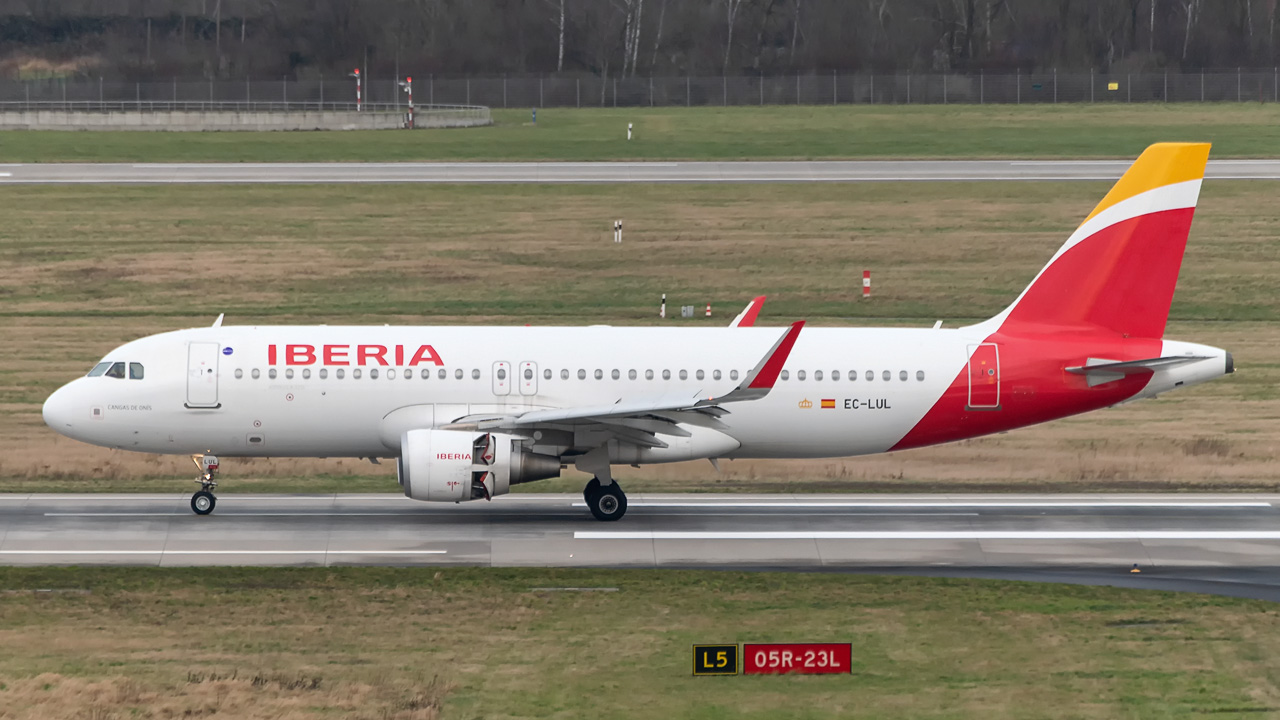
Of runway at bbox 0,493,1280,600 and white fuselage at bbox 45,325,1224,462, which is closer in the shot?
runway at bbox 0,493,1280,600

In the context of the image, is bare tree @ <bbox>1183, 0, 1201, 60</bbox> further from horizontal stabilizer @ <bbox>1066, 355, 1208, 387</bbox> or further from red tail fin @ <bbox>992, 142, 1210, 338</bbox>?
horizontal stabilizer @ <bbox>1066, 355, 1208, 387</bbox>

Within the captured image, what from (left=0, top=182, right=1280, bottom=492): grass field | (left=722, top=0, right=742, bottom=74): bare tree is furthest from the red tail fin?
(left=722, top=0, right=742, bottom=74): bare tree

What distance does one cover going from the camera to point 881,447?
3066 centimetres

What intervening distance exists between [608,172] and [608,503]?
147 feet

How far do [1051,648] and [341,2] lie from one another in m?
110

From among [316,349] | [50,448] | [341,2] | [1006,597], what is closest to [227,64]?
[341,2]

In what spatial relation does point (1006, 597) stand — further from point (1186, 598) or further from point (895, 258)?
point (895, 258)

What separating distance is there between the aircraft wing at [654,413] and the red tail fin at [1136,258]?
244 inches

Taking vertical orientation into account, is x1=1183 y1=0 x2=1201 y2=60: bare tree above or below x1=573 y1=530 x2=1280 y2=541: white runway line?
above

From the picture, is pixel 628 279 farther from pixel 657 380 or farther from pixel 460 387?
pixel 460 387

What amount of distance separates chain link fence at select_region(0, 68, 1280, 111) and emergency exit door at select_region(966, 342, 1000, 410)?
78903 mm

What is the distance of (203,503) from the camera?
30000 millimetres

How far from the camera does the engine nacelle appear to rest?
27.6m

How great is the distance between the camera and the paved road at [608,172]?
70938 mm
